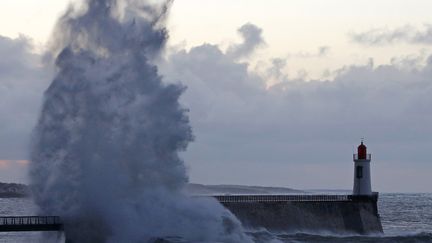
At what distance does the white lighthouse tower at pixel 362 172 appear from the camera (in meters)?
66.9

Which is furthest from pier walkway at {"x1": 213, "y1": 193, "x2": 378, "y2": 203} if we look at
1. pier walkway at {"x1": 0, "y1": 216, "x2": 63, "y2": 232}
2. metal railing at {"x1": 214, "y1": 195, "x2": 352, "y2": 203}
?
pier walkway at {"x1": 0, "y1": 216, "x2": 63, "y2": 232}

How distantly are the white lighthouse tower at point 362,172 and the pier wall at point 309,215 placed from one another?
1420 mm

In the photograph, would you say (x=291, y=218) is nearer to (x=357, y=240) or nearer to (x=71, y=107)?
(x=357, y=240)

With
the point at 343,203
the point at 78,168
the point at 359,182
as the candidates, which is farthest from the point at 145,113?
the point at 359,182

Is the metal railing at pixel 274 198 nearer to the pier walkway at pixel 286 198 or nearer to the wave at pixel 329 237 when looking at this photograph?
the pier walkway at pixel 286 198

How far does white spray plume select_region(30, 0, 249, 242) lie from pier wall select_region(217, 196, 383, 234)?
9.26 metres

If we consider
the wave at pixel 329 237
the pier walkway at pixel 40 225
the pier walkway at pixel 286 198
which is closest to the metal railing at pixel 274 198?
the pier walkway at pixel 286 198

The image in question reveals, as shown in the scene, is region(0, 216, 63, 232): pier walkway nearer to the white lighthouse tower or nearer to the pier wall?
the pier wall

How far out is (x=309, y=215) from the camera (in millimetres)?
60000

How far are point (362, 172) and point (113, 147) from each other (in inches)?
1105

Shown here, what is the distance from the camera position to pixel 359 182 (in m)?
67.3

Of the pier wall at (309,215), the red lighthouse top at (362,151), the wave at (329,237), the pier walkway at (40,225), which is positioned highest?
the red lighthouse top at (362,151)

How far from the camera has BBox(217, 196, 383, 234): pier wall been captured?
2224 inches

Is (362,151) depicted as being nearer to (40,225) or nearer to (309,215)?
(309,215)
